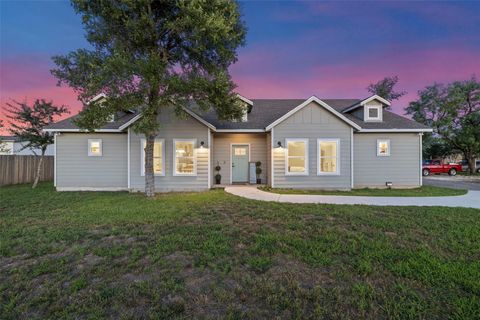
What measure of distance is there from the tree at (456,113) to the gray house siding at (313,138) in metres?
19.0

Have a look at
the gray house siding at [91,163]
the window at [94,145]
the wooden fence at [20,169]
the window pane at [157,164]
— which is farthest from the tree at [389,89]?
the wooden fence at [20,169]

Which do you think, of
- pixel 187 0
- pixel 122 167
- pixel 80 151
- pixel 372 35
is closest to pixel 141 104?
pixel 187 0

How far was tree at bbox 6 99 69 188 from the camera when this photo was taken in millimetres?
11766

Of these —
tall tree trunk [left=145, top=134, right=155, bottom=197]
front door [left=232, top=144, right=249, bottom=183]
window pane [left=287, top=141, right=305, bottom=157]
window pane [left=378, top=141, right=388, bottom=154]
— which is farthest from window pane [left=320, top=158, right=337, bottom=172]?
tall tree trunk [left=145, top=134, right=155, bottom=197]

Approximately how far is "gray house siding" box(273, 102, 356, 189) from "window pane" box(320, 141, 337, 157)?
302 millimetres

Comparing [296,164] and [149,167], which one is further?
[296,164]

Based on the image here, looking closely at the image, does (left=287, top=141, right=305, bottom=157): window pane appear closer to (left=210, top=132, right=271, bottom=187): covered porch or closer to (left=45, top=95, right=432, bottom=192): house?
(left=45, top=95, right=432, bottom=192): house

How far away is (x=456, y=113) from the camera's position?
2202cm

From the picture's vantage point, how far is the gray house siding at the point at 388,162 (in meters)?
11.6

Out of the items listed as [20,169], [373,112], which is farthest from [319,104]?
[20,169]

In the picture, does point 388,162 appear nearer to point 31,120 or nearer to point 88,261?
point 88,261

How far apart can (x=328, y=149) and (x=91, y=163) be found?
11.6m

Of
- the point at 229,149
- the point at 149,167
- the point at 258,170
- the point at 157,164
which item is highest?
the point at 229,149

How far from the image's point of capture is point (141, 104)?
7.86 m
